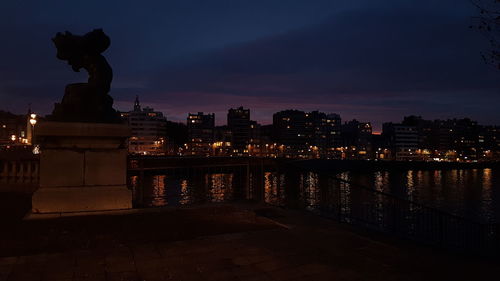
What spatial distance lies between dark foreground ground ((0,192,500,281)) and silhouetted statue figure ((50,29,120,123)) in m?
2.30

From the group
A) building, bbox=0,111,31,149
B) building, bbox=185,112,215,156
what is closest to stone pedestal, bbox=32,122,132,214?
building, bbox=0,111,31,149

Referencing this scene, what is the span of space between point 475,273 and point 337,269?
1.90m

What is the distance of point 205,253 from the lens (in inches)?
200

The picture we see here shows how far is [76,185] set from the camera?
Answer: 25.4 feet

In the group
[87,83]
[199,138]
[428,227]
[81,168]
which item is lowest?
[428,227]

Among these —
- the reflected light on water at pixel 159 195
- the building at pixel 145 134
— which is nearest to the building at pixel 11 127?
the building at pixel 145 134

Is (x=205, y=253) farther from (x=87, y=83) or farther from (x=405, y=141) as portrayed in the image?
(x=405, y=141)

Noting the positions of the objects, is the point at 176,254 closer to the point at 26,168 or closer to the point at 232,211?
the point at 232,211

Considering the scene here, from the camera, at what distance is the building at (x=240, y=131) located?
19175cm

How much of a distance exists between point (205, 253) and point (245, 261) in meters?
0.63

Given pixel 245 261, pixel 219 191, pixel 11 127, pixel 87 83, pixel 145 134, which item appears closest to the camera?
pixel 245 261

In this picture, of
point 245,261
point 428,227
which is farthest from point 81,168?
point 428,227

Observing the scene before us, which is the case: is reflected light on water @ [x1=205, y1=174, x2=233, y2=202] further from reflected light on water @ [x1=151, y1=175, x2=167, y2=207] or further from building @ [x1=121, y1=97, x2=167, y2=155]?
building @ [x1=121, y1=97, x2=167, y2=155]

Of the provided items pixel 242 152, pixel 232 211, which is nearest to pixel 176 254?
pixel 232 211
